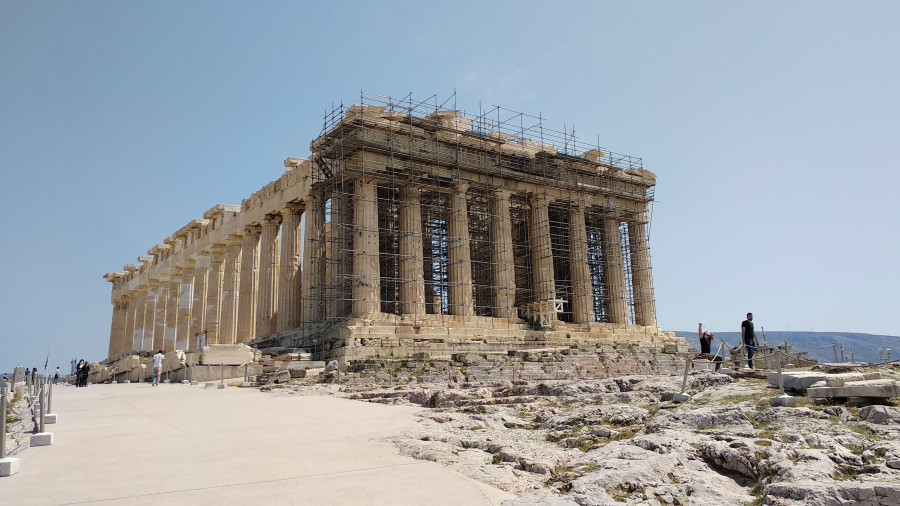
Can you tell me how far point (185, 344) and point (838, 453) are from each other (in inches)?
1430

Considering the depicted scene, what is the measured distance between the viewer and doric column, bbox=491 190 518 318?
98.3ft

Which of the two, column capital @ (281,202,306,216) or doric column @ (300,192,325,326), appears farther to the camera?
column capital @ (281,202,306,216)

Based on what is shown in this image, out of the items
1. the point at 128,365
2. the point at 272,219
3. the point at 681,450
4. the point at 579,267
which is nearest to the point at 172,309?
the point at 128,365

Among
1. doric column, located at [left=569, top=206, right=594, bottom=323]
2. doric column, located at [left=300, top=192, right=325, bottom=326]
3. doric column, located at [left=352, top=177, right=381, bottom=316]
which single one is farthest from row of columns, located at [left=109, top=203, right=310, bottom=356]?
doric column, located at [left=569, top=206, right=594, bottom=323]

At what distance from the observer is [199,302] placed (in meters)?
36.8

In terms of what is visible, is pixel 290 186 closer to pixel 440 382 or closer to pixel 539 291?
pixel 539 291

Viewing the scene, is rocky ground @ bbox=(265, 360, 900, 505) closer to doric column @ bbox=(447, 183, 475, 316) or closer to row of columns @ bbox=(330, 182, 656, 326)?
row of columns @ bbox=(330, 182, 656, 326)

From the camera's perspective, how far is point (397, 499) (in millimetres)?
4820

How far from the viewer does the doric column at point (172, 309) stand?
39.2 meters

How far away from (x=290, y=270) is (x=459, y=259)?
7826mm

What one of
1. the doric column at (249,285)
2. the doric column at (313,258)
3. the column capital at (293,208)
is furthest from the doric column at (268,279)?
the doric column at (313,258)

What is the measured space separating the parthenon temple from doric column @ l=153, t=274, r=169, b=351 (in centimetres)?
154

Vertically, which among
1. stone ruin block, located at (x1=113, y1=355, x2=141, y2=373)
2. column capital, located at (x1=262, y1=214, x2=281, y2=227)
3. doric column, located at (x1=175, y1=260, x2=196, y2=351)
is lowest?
stone ruin block, located at (x1=113, y1=355, x2=141, y2=373)

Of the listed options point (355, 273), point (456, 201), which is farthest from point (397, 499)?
point (456, 201)
